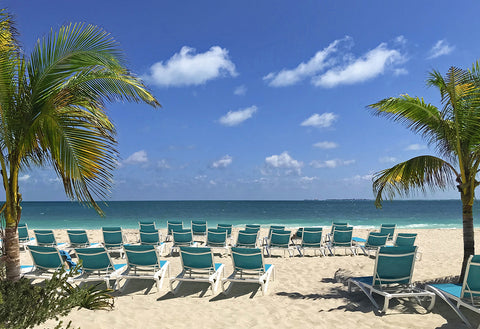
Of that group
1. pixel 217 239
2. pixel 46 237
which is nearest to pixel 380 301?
pixel 217 239

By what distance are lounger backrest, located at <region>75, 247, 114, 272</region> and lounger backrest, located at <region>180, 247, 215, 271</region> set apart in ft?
4.42

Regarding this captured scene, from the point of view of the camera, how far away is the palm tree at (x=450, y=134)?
5527 mm

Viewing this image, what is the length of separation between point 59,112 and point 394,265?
198 inches

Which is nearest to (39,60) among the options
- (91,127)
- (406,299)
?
(91,127)

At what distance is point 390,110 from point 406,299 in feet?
10.6

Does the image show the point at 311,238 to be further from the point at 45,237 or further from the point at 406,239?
the point at 45,237

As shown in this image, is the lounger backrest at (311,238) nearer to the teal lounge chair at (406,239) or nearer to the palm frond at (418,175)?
the teal lounge chair at (406,239)

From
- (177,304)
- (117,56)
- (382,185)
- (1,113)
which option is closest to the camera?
(1,113)

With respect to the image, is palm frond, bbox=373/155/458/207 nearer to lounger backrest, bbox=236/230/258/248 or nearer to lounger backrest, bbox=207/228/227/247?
lounger backrest, bbox=236/230/258/248

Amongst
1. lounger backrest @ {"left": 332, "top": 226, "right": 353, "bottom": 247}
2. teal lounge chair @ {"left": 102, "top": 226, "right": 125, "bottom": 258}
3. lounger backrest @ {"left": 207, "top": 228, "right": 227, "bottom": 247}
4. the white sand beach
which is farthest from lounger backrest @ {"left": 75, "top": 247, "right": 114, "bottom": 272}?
lounger backrest @ {"left": 332, "top": 226, "right": 353, "bottom": 247}

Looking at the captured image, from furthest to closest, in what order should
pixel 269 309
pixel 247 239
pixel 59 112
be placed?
1. pixel 247 239
2. pixel 269 309
3. pixel 59 112

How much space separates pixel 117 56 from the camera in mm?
3912

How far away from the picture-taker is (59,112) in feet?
12.3

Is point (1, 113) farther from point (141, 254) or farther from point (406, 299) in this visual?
point (406, 299)
